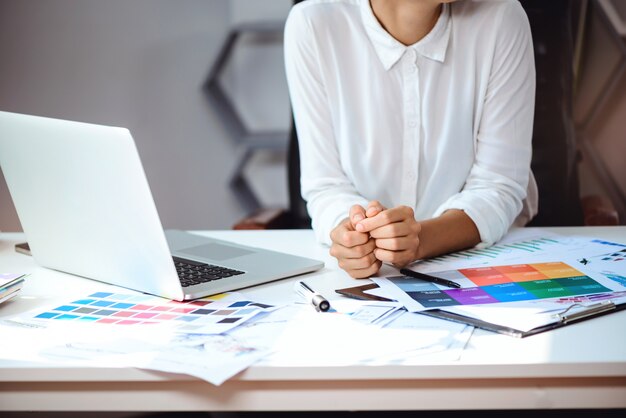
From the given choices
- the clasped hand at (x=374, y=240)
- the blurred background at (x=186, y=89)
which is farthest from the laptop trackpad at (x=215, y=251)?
the blurred background at (x=186, y=89)

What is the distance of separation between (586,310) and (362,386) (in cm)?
32

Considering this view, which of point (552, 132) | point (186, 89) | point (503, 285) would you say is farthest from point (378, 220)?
point (186, 89)

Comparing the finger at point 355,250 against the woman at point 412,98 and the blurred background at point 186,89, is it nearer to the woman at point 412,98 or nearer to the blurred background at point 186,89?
the woman at point 412,98

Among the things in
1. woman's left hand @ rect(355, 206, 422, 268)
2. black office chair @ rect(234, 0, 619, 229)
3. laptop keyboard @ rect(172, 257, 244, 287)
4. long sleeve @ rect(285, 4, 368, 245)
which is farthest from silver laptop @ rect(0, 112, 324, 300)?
black office chair @ rect(234, 0, 619, 229)

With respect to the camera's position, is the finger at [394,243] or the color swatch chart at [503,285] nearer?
the color swatch chart at [503,285]

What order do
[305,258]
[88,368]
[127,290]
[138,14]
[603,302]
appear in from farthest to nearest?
1. [138,14]
2. [305,258]
3. [127,290]
4. [603,302]
5. [88,368]

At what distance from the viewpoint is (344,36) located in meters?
1.57

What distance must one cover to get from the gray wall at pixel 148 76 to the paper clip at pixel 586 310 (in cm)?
174

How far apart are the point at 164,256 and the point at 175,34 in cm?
172

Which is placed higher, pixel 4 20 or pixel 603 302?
pixel 4 20

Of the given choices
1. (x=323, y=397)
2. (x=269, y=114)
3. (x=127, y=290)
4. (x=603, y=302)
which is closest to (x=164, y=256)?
(x=127, y=290)

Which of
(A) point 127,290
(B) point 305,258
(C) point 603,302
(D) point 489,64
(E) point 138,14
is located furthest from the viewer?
(E) point 138,14

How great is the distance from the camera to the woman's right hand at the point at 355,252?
1.12m

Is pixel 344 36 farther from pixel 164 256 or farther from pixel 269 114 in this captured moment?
pixel 269 114
